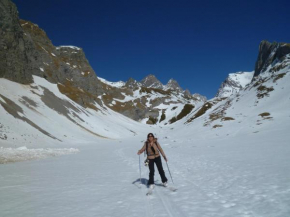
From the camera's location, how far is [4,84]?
202ft

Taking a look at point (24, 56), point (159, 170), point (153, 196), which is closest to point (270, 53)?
point (24, 56)

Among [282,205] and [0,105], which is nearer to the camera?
[282,205]

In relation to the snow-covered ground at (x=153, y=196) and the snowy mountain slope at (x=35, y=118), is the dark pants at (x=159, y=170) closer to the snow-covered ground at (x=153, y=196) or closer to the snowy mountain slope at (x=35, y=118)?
the snow-covered ground at (x=153, y=196)

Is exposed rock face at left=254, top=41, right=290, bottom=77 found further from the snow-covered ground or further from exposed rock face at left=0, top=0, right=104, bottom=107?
the snow-covered ground

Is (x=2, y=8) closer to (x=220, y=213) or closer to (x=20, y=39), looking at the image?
(x=20, y=39)

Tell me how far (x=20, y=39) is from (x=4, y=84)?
24.7 m

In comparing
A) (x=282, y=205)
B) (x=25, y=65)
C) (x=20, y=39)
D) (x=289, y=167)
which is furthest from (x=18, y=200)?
(x=20, y=39)

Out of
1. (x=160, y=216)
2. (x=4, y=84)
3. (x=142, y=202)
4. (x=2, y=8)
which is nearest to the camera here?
(x=160, y=216)

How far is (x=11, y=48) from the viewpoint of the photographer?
7088cm

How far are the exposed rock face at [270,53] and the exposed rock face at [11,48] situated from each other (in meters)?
129

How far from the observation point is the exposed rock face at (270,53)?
12678 centimetres

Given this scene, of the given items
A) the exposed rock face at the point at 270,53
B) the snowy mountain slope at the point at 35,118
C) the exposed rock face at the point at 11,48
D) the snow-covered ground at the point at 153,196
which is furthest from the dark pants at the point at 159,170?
the exposed rock face at the point at 270,53

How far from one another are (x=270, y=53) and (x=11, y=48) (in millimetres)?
156241

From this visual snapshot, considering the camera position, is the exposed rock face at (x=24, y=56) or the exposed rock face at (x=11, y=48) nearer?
the exposed rock face at (x=11, y=48)
